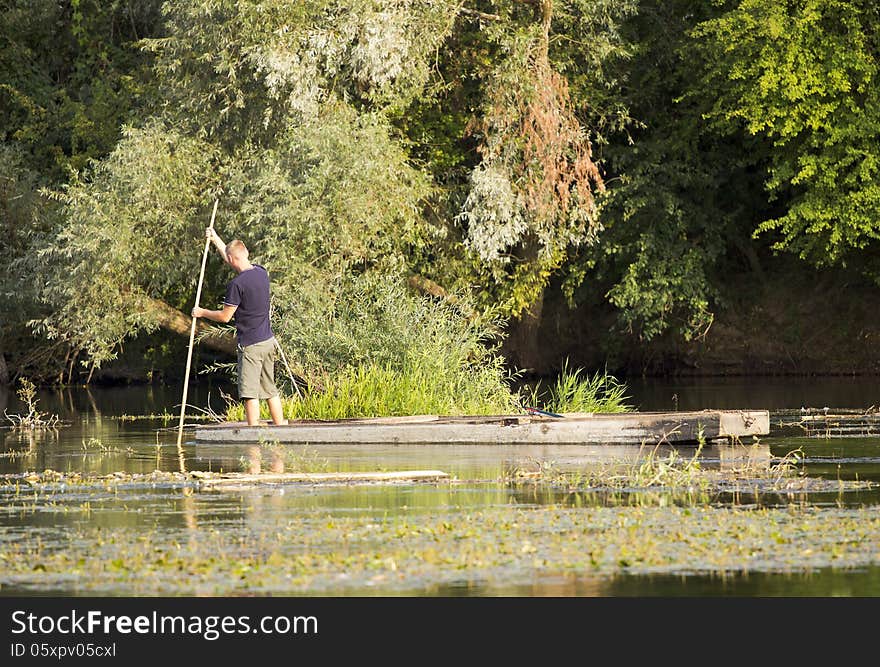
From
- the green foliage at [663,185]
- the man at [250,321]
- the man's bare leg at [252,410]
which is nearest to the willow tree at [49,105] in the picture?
the green foliage at [663,185]

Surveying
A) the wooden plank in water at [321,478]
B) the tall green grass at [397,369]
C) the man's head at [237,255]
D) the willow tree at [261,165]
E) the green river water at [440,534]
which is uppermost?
the willow tree at [261,165]

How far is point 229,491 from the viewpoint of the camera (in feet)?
45.7

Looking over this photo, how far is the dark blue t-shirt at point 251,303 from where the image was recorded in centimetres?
1838

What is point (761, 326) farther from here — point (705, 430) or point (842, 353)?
point (705, 430)

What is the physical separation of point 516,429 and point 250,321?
10.5 ft

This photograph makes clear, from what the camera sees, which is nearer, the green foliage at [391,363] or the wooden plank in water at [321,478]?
the wooden plank in water at [321,478]

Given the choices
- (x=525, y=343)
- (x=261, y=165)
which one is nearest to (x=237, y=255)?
(x=261, y=165)

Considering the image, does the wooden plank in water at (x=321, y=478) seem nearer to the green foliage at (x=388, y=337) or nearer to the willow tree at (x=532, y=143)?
the green foliage at (x=388, y=337)

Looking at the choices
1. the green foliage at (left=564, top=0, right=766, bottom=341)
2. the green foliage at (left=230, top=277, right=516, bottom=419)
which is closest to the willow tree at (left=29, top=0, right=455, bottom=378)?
the green foliage at (left=230, top=277, right=516, bottom=419)

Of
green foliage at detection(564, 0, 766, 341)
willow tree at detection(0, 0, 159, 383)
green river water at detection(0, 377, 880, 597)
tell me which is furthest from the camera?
willow tree at detection(0, 0, 159, 383)

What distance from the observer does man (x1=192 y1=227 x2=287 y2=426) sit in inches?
722

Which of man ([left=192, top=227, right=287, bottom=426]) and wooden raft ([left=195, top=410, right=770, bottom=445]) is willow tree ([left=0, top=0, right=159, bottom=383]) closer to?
man ([left=192, top=227, right=287, bottom=426])

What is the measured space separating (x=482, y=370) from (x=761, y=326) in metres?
18.8

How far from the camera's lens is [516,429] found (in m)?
18.3
